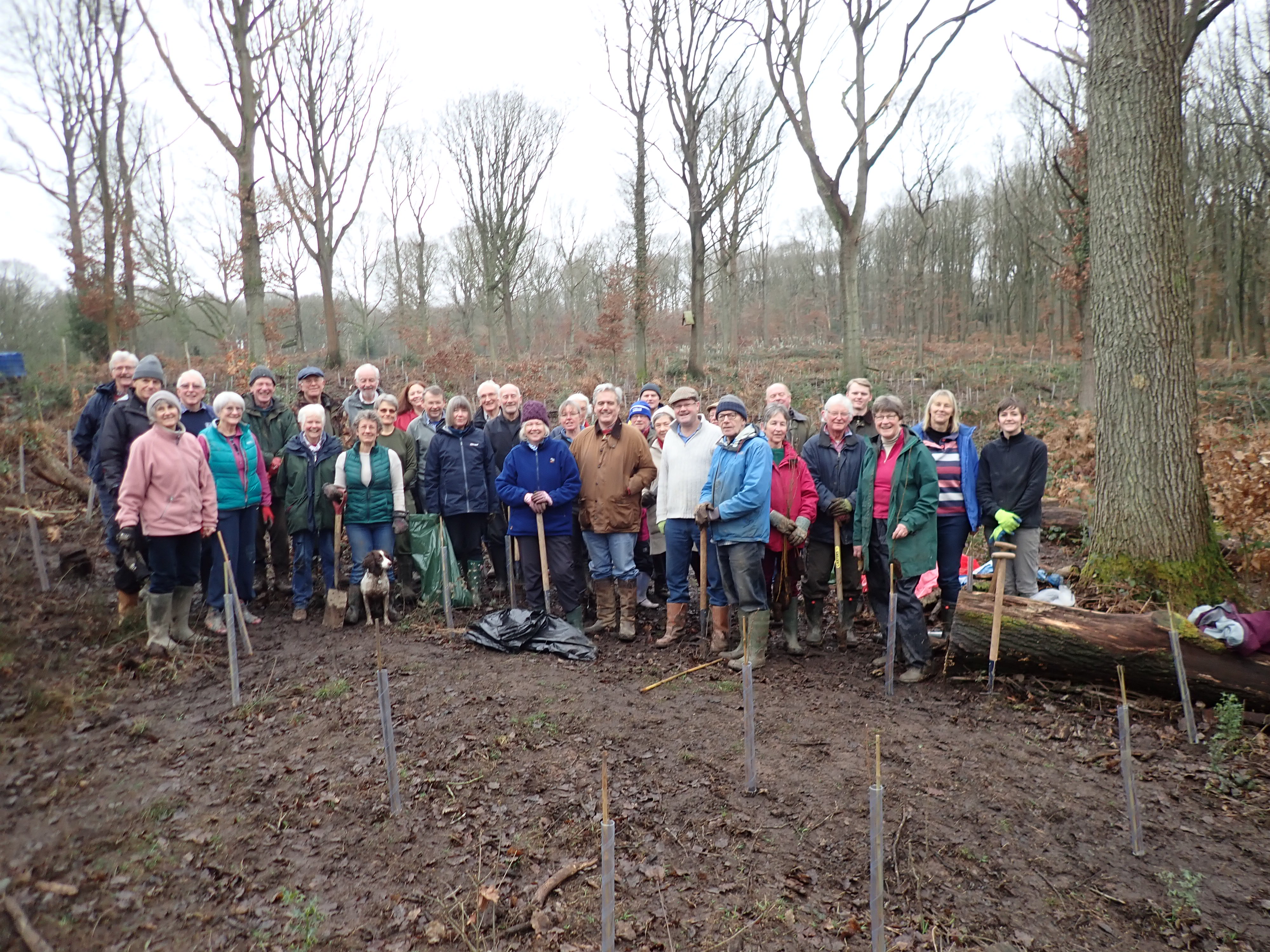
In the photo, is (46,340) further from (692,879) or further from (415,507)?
(692,879)

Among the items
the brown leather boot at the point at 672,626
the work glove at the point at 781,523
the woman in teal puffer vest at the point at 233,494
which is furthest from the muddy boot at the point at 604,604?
the woman in teal puffer vest at the point at 233,494

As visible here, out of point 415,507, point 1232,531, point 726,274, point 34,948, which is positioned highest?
point 726,274

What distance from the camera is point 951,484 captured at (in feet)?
18.3

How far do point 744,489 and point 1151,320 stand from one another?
349cm

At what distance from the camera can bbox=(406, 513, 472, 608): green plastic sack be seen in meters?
6.88

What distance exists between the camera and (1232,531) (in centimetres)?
701

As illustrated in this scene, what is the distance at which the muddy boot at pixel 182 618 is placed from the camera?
19.1 ft

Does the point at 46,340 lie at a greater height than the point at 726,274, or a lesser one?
lesser

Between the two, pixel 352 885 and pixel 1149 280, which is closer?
pixel 352 885

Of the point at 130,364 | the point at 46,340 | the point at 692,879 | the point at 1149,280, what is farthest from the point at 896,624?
the point at 46,340

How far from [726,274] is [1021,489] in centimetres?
1887

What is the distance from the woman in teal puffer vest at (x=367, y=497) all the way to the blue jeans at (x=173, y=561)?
113 centimetres

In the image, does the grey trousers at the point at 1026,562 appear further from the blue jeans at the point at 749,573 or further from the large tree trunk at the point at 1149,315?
the blue jeans at the point at 749,573

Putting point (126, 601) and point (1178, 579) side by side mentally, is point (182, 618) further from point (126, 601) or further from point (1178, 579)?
point (1178, 579)
